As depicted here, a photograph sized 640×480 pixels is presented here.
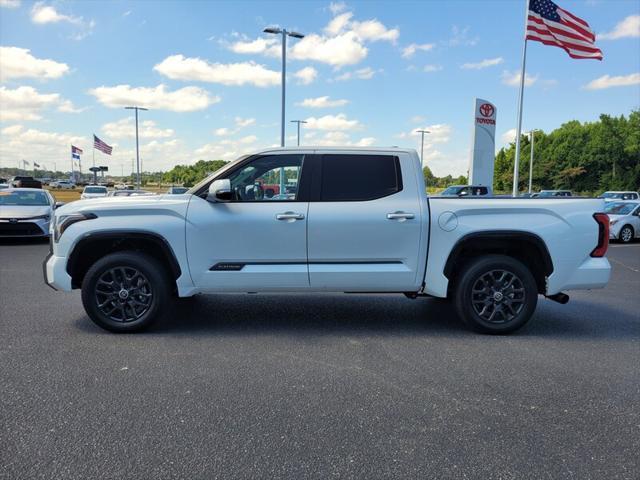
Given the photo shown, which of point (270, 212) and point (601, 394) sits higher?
point (270, 212)

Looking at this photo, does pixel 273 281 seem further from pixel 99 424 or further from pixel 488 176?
pixel 488 176

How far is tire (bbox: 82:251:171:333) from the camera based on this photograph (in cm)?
512

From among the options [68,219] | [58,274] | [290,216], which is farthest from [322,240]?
[58,274]

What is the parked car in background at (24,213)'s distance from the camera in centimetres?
1288

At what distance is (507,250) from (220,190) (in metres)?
3.12

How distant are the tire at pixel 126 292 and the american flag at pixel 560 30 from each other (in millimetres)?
17294

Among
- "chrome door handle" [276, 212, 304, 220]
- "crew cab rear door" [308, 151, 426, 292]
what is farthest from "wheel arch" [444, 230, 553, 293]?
"chrome door handle" [276, 212, 304, 220]

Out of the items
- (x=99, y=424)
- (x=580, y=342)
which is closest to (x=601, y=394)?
(x=580, y=342)

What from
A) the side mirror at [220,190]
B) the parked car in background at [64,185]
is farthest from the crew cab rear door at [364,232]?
the parked car in background at [64,185]

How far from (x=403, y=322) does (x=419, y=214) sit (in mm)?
1379

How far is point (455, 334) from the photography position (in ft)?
17.5

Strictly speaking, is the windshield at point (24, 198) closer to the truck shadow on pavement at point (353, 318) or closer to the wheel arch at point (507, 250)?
the truck shadow on pavement at point (353, 318)

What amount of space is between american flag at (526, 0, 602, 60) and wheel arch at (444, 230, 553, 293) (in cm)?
1488

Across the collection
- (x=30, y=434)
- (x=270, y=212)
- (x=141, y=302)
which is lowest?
(x=30, y=434)
